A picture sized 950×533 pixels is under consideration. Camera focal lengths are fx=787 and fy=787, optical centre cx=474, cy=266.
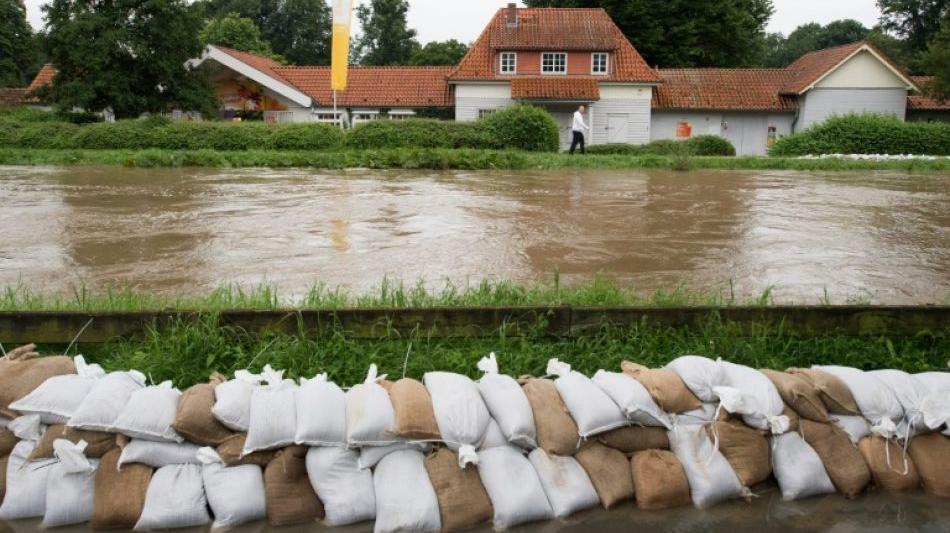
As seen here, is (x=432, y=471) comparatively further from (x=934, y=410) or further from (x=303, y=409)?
(x=934, y=410)

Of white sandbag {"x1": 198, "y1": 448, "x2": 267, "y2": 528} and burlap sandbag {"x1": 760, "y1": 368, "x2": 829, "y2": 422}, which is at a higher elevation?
burlap sandbag {"x1": 760, "y1": 368, "x2": 829, "y2": 422}

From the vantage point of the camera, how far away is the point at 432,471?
3.60 meters

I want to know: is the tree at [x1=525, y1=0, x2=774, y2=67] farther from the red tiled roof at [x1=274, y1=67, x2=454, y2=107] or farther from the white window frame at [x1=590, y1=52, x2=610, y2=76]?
the red tiled roof at [x1=274, y1=67, x2=454, y2=107]

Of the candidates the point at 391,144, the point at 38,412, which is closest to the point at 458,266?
the point at 38,412

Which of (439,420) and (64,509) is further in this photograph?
(439,420)

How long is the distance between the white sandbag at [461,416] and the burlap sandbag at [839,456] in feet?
5.41

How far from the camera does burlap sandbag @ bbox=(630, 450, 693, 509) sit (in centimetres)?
367

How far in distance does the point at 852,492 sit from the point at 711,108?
3615 centimetres

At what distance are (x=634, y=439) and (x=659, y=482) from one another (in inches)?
9.7

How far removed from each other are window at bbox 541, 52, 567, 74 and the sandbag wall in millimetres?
33425

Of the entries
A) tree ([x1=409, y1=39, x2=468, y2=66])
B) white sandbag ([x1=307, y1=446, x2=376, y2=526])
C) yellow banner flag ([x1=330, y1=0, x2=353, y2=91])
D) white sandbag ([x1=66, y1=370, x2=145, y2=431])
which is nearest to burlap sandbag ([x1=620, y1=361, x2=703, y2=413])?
white sandbag ([x1=307, y1=446, x2=376, y2=526])

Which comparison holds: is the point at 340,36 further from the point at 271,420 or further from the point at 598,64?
the point at 271,420

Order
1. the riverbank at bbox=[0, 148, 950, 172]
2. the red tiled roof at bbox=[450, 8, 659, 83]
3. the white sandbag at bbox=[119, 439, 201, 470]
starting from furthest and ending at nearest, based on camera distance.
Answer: the red tiled roof at bbox=[450, 8, 659, 83], the riverbank at bbox=[0, 148, 950, 172], the white sandbag at bbox=[119, 439, 201, 470]

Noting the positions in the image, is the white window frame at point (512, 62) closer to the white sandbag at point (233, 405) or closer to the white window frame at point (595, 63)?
the white window frame at point (595, 63)
